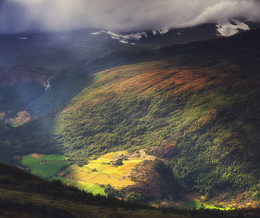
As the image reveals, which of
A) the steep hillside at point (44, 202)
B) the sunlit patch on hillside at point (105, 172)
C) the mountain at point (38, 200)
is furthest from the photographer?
the sunlit patch on hillside at point (105, 172)

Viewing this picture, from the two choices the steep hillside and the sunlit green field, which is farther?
the sunlit green field

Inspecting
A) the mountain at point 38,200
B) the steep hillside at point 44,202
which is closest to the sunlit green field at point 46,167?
the mountain at point 38,200

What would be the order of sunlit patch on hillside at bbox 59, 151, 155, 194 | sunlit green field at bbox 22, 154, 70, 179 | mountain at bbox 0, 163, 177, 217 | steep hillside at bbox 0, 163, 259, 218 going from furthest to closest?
sunlit green field at bbox 22, 154, 70, 179 < sunlit patch on hillside at bbox 59, 151, 155, 194 < steep hillside at bbox 0, 163, 259, 218 < mountain at bbox 0, 163, 177, 217

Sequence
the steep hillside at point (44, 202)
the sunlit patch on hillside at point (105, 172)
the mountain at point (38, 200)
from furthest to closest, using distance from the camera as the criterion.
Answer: the sunlit patch on hillside at point (105, 172) → the steep hillside at point (44, 202) → the mountain at point (38, 200)

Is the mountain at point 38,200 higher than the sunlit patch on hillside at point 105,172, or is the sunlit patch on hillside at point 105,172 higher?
the mountain at point 38,200

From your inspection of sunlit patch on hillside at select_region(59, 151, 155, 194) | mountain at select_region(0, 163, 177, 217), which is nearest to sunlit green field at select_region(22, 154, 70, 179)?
sunlit patch on hillside at select_region(59, 151, 155, 194)

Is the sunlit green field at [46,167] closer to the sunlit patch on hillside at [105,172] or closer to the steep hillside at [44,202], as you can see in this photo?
the sunlit patch on hillside at [105,172]

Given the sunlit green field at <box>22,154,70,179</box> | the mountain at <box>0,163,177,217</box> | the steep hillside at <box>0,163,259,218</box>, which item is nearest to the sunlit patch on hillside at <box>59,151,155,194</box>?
the sunlit green field at <box>22,154,70,179</box>

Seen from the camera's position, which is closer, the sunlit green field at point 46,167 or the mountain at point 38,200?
the mountain at point 38,200

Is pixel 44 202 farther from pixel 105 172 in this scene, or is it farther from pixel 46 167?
pixel 46 167

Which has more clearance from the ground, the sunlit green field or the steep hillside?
the steep hillside

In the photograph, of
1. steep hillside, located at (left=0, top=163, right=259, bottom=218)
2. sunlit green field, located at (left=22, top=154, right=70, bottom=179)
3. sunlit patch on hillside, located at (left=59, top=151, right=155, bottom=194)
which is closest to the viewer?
steep hillside, located at (left=0, top=163, right=259, bottom=218)

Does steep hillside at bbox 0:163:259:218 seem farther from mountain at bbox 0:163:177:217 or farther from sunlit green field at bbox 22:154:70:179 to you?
sunlit green field at bbox 22:154:70:179

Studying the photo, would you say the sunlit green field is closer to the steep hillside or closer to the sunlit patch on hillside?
the sunlit patch on hillside
